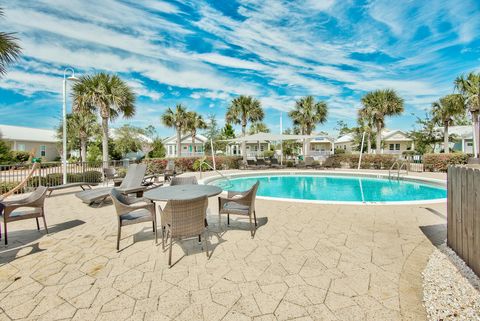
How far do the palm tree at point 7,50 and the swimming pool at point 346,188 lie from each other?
8.83 metres

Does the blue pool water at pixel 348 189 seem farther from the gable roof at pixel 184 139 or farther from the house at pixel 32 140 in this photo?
the house at pixel 32 140

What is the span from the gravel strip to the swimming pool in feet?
15.6

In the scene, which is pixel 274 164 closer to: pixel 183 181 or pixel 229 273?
pixel 183 181

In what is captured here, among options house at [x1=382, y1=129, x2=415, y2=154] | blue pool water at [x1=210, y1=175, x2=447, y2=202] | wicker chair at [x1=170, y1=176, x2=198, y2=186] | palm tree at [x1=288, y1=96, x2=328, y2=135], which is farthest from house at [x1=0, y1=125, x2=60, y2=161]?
house at [x1=382, y1=129, x2=415, y2=154]

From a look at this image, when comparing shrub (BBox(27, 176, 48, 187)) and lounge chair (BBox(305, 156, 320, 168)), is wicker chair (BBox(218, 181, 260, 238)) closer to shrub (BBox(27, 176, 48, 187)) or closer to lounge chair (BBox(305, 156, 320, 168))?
shrub (BBox(27, 176, 48, 187))

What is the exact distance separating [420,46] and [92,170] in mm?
23710

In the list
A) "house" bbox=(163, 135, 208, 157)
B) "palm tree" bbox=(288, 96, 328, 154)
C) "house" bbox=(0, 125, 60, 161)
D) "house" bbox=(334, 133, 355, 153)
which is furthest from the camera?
"house" bbox=(334, 133, 355, 153)

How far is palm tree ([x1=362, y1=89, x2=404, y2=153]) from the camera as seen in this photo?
69.3 feet

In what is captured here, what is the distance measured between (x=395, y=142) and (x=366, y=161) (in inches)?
1102

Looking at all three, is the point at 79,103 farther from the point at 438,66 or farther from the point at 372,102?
the point at 438,66

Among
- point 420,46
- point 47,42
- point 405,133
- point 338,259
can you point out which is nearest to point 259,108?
point 420,46

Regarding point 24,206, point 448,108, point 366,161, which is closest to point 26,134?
point 24,206

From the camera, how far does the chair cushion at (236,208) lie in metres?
4.11

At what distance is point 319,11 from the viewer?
1298 centimetres
